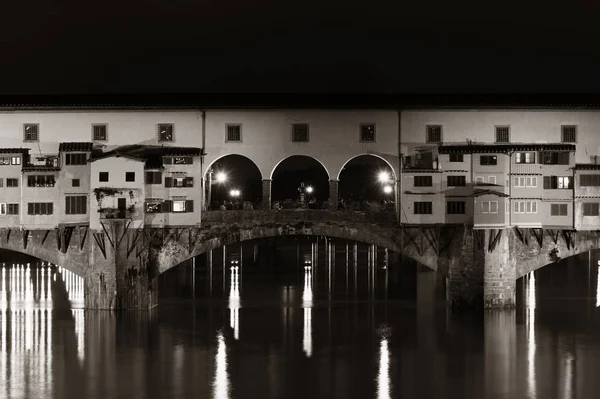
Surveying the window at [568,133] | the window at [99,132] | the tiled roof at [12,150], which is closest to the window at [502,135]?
the window at [568,133]

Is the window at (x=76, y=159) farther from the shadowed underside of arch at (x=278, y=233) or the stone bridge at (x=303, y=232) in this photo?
the shadowed underside of arch at (x=278, y=233)

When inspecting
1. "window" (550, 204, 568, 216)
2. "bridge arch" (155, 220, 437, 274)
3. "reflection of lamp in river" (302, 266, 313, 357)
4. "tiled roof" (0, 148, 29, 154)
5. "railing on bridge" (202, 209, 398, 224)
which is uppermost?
"tiled roof" (0, 148, 29, 154)

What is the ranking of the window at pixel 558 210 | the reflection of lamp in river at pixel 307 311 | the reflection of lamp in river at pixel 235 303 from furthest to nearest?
the window at pixel 558 210 < the reflection of lamp in river at pixel 235 303 < the reflection of lamp in river at pixel 307 311

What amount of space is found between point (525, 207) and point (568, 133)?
3.97 meters

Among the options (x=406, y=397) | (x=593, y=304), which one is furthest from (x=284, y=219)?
(x=593, y=304)

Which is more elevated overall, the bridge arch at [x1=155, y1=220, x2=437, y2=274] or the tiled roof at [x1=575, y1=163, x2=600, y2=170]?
the tiled roof at [x1=575, y1=163, x2=600, y2=170]

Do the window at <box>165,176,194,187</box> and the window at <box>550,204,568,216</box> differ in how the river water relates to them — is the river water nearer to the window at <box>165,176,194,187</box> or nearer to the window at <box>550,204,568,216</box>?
the window at <box>550,204,568,216</box>

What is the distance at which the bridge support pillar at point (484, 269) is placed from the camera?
132ft

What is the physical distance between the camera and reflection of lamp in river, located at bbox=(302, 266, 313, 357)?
1431 inches

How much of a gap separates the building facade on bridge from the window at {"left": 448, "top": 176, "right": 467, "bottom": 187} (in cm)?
4

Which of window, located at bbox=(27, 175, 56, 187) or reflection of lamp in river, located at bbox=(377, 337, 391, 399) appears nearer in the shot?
reflection of lamp in river, located at bbox=(377, 337, 391, 399)

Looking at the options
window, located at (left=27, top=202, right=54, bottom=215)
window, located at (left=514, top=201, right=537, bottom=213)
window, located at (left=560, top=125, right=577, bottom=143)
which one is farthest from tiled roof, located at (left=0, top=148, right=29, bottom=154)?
window, located at (left=560, top=125, right=577, bottom=143)

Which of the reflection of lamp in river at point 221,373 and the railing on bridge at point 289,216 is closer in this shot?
the reflection of lamp in river at point 221,373

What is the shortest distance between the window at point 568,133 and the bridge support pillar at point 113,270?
1879 centimetres
